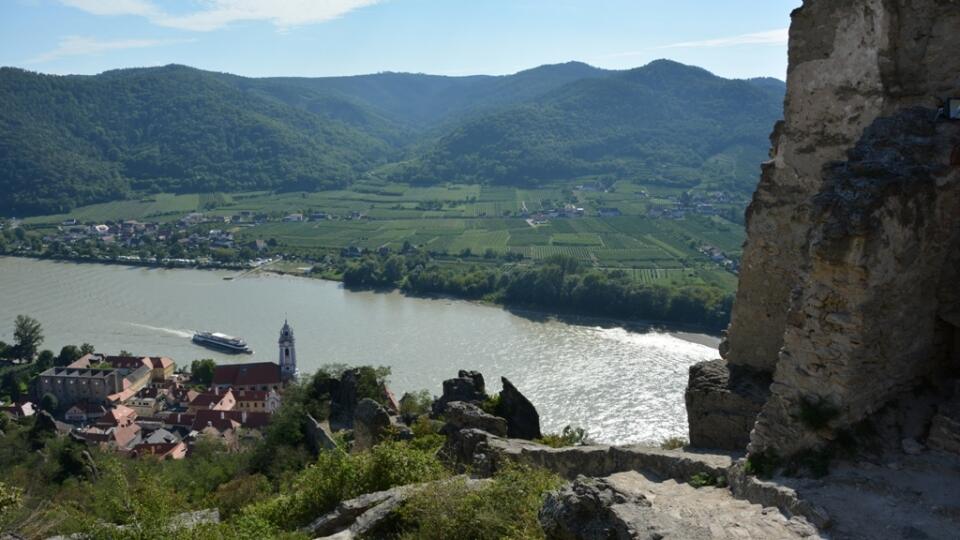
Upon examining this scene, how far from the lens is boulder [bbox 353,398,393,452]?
42.6 feet

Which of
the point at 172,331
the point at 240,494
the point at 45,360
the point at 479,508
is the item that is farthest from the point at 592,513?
the point at 172,331

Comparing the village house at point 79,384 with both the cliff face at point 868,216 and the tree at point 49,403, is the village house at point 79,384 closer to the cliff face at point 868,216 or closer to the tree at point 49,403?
Result: the tree at point 49,403

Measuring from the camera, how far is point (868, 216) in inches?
197

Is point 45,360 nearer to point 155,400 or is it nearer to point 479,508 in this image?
point 155,400

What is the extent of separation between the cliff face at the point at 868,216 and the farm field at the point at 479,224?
41.4 meters

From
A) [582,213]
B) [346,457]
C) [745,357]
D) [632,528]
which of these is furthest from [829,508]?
[582,213]

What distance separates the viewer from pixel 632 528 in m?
4.57

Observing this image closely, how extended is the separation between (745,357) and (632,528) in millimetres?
3864

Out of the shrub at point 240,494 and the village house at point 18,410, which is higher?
the shrub at point 240,494

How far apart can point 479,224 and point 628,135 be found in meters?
51.1

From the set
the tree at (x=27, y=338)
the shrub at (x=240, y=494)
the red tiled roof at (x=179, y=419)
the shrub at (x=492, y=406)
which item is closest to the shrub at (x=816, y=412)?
the shrub at (x=492, y=406)

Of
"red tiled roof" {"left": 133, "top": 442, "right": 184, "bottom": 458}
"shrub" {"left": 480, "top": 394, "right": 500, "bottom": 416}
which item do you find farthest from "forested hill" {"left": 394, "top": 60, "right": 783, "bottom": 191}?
"shrub" {"left": 480, "top": 394, "right": 500, "bottom": 416}

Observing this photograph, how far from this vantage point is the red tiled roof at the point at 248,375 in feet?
107

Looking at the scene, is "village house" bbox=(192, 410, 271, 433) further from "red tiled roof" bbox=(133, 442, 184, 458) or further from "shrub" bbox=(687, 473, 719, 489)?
"shrub" bbox=(687, 473, 719, 489)
